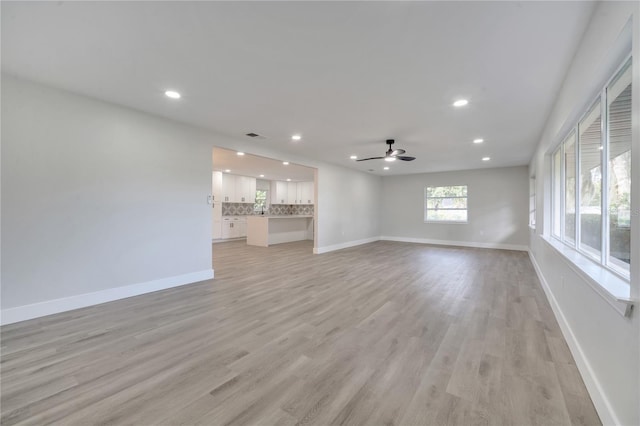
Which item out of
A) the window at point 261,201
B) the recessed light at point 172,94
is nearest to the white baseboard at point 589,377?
the recessed light at point 172,94

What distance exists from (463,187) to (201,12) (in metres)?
8.78

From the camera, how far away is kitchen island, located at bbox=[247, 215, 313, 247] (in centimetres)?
841

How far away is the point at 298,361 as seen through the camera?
2021mm

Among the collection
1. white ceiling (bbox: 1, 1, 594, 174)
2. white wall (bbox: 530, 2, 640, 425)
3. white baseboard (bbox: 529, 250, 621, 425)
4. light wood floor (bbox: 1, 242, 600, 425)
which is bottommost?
light wood floor (bbox: 1, 242, 600, 425)

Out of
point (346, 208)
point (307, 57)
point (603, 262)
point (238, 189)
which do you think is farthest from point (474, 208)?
point (238, 189)

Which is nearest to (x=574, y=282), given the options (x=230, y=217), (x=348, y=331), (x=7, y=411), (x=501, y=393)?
(x=501, y=393)

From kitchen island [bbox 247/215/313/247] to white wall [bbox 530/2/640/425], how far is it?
711 centimetres

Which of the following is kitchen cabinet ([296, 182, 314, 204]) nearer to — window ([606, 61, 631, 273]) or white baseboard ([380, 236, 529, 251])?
white baseboard ([380, 236, 529, 251])

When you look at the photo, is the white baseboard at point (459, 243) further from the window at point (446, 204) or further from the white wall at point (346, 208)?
the white wall at point (346, 208)

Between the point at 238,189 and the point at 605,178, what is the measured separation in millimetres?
9529

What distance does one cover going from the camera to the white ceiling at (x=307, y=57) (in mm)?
1799

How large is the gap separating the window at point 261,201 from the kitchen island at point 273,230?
82.8 inches

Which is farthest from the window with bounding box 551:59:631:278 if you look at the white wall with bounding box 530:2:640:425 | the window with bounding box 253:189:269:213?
the window with bounding box 253:189:269:213

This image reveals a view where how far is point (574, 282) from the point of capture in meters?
2.25
